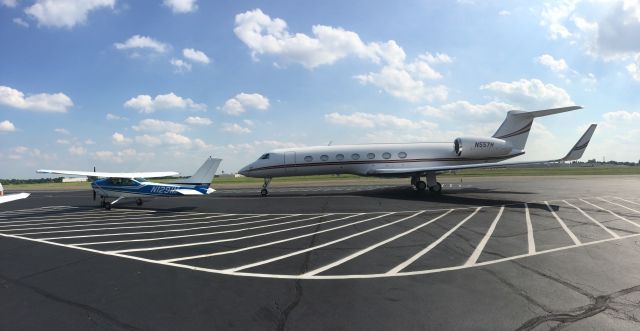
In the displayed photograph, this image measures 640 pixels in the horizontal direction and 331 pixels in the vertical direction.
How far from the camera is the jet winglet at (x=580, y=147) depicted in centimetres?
1947

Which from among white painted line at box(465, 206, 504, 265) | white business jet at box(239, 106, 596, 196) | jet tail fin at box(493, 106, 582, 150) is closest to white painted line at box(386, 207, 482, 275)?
white painted line at box(465, 206, 504, 265)

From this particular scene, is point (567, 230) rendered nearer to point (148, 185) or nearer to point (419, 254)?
point (419, 254)

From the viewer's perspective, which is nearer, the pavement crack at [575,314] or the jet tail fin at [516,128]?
the pavement crack at [575,314]

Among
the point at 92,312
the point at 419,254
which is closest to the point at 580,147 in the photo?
the point at 419,254

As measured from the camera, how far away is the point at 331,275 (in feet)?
22.2

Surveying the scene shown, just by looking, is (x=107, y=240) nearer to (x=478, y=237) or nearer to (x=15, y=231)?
(x=15, y=231)

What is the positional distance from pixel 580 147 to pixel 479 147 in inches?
295

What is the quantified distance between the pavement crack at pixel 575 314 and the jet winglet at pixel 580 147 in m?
16.8

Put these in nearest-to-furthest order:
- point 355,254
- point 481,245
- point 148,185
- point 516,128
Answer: point 355,254
point 481,245
point 148,185
point 516,128

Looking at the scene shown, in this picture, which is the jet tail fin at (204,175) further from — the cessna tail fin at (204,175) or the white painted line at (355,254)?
the white painted line at (355,254)

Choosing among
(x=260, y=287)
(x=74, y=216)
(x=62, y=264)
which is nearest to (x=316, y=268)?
(x=260, y=287)

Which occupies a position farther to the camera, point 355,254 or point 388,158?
point 388,158

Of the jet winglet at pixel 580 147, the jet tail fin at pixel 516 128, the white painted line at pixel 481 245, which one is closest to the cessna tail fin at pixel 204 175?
the white painted line at pixel 481 245

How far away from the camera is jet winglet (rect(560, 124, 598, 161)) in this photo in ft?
63.9
